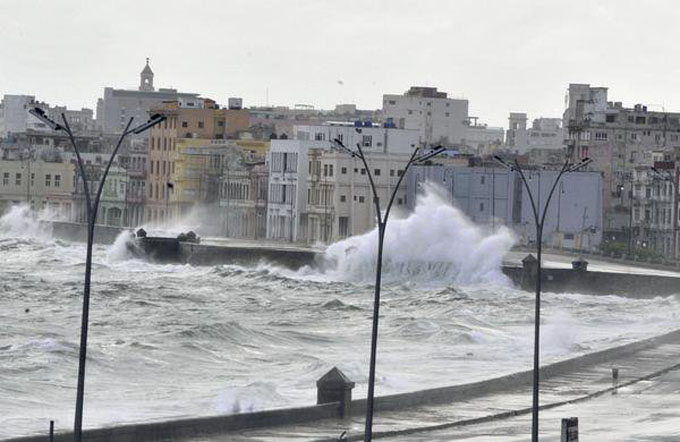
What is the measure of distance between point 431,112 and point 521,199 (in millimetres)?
62100

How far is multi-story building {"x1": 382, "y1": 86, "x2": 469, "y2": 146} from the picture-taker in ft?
568

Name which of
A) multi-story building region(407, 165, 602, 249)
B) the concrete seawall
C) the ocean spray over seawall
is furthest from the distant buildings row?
the concrete seawall

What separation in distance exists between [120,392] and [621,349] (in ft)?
51.3

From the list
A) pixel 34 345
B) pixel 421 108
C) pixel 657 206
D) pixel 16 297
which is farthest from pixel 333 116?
pixel 34 345

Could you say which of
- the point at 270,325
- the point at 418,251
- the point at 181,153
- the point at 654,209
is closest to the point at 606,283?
the point at 418,251

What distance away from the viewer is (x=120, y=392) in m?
46.9

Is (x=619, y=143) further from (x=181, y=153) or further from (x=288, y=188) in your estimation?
(x=181, y=153)

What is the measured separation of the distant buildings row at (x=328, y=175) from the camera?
383 feet

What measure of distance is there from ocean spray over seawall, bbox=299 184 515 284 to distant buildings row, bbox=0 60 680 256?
27.0 feet

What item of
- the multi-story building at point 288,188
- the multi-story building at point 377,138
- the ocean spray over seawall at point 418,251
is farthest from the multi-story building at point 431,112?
the ocean spray over seawall at point 418,251

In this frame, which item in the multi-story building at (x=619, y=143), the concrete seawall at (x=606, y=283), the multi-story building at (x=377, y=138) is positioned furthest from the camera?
the multi-story building at (x=619, y=143)

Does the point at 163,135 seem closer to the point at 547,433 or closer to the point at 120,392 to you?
the point at 120,392

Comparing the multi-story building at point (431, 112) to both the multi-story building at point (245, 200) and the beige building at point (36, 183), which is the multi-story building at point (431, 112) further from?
the multi-story building at point (245, 200)

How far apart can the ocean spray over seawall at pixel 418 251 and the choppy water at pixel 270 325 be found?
0.26 feet
